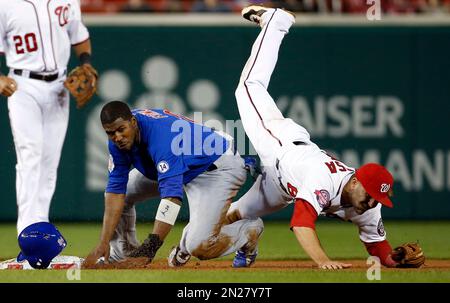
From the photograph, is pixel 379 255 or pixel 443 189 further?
pixel 443 189

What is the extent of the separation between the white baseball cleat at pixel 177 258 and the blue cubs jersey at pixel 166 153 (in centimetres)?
49

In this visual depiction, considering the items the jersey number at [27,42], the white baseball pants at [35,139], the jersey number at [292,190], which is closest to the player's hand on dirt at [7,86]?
the white baseball pants at [35,139]

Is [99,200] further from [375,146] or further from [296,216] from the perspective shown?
[296,216]

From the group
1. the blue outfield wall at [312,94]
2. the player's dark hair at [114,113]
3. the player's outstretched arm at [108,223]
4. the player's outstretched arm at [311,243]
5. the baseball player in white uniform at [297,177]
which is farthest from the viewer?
the blue outfield wall at [312,94]

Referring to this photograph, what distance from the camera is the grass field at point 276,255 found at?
19.1 ft

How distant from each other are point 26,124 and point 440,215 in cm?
480

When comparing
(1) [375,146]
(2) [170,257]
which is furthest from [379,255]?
(1) [375,146]

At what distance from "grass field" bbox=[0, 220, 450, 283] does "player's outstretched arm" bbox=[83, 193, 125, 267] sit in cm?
42

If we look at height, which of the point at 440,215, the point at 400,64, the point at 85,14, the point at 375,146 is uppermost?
the point at 85,14

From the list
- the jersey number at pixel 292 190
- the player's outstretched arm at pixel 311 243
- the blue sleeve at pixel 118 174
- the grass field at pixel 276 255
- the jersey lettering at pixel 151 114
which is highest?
the jersey lettering at pixel 151 114

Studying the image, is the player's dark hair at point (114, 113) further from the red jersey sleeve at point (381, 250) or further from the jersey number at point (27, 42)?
the red jersey sleeve at point (381, 250)


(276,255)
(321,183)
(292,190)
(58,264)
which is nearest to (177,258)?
Result: (58,264)

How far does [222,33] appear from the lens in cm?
1051

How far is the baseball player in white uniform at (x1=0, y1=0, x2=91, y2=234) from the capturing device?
7.69 metres
